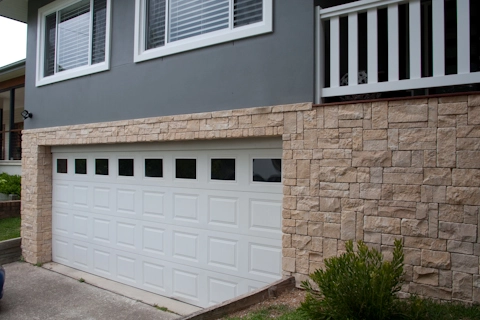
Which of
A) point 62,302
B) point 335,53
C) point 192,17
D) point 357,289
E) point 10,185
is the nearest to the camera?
point 357,289

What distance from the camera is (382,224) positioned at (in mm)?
4109

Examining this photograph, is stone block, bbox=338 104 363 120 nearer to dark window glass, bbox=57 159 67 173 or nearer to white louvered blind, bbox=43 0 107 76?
white louvered blind, bbox=43 0 107 76

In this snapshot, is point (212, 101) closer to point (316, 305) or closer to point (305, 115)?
point (305, 115)

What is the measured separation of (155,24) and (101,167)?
120 inches

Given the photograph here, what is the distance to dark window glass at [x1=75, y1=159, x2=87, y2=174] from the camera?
8.23m

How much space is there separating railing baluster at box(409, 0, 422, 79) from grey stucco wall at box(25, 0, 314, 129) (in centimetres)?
112

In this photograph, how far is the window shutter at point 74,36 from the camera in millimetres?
8125

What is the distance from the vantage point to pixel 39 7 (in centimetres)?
894

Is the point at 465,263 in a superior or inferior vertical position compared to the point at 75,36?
inferior

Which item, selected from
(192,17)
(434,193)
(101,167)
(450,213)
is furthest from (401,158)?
(101,167)

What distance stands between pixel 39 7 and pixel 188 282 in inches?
282

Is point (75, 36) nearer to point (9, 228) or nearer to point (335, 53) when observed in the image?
point (9, 228)

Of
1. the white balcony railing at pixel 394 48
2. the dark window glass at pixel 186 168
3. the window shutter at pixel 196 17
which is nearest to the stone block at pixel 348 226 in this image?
the white balcony railing at pixel 394 48

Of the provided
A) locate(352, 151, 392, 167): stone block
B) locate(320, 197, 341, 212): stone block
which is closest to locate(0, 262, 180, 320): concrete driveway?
locate(320, 197, 341, 212): stone block
